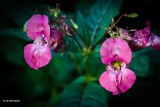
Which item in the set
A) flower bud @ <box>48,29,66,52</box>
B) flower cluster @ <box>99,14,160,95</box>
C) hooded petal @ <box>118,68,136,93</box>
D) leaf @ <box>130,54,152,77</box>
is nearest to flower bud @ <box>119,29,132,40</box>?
flower cluster @ <box>99,14,160,95</box>

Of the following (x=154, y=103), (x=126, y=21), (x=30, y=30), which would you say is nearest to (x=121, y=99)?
(x=154, y=103)

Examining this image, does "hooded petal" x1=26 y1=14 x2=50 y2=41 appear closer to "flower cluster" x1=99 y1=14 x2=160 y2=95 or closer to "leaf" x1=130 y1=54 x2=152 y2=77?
"flower cluster" x1=99 y1=14 x2=160 y2=95

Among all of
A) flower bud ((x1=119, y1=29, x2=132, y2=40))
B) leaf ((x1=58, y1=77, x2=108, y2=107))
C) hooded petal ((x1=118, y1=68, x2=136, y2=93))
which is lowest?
leaf ((x1=58, y1=77, x2=108, y2=107))

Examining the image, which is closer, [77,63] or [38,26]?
[38,26]

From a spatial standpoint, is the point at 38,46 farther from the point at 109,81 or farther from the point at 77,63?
the point at 77,63

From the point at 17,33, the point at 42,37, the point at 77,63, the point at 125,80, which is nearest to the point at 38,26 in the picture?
the point at 42,37

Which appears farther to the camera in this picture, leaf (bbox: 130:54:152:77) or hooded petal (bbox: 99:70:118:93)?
leaf (bbox: 130:54:152:77)

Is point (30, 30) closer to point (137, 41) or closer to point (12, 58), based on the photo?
point (137, 41)
